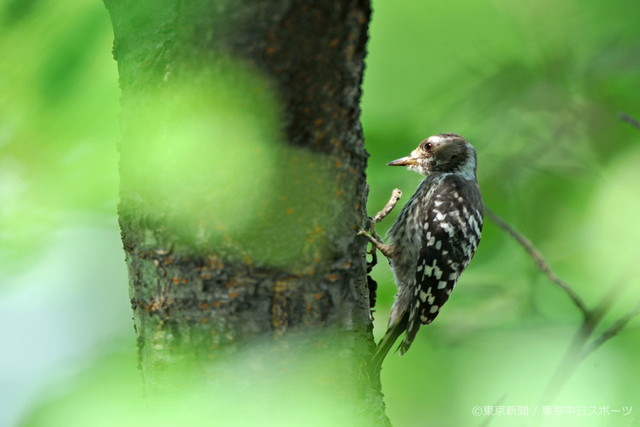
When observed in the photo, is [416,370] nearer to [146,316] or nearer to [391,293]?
[391,293]

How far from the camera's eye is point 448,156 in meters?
3.69

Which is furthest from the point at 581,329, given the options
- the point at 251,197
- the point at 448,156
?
the point at 448,156

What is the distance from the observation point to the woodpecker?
10.1 feet

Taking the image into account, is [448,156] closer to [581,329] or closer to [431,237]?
[431,237]

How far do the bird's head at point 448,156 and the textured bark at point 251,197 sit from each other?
2.16 meters

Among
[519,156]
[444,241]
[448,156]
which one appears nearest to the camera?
[519,156]

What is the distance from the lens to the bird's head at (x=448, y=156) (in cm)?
356

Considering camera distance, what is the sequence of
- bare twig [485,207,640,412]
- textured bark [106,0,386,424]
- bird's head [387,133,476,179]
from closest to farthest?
textured bark [106,0,386,424] → bare twig [485,207,640,412] → bird's head [387,133,476,179]

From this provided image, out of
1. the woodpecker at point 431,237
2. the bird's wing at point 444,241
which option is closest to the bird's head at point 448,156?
the woodpecker at point 431,237

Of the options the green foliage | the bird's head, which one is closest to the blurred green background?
the green foliage

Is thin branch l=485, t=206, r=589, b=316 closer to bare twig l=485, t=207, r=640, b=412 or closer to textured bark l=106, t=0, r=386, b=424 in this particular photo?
bare twig l=485, t=207, r=640, b=412

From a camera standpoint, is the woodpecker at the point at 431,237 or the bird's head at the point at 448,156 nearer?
the woodpecker at the point at 431,237

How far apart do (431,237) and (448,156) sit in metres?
0.59

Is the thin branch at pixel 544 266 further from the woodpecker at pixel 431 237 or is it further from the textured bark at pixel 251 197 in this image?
the woodpecker at pixel 431 237
